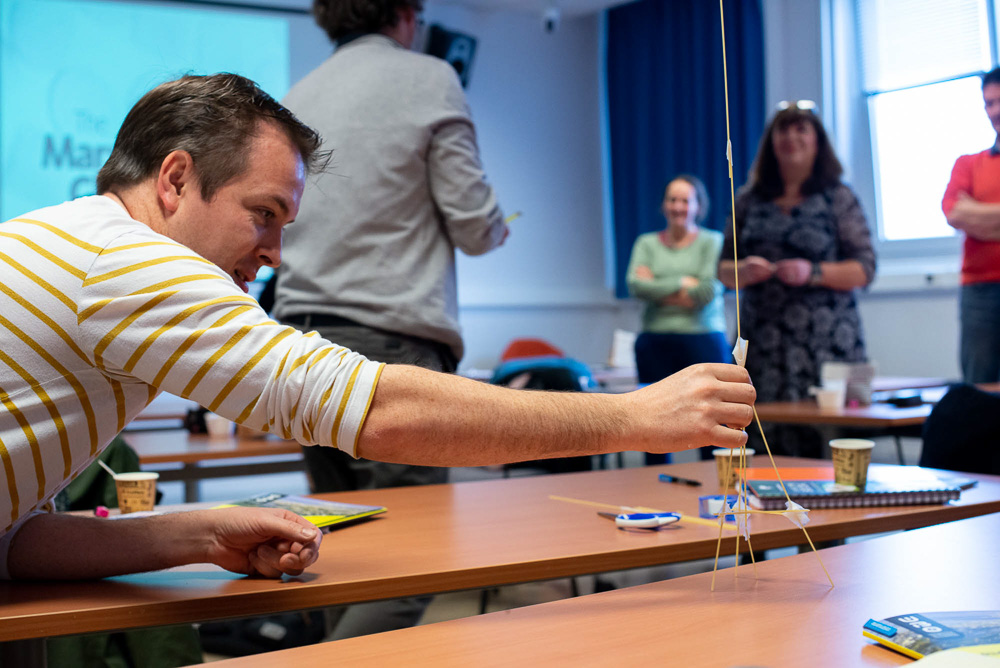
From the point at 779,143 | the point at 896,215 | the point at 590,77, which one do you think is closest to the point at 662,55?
the point at 590,77

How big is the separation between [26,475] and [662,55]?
6.44 m

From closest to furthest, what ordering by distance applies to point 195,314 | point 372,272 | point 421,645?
1. point 421,645
2. point 195,314
3. point 372,272

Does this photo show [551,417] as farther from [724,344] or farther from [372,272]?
[724,344]

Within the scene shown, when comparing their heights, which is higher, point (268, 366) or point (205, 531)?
point (268, 366)

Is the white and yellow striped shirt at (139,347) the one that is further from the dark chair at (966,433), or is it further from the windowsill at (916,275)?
the windowsill at (916,275)

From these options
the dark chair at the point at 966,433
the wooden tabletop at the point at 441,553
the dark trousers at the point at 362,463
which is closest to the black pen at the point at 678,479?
the wooden tabletop at the point at 441,553

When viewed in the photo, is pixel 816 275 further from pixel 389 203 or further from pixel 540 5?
pixel 540 5

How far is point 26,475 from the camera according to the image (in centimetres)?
97

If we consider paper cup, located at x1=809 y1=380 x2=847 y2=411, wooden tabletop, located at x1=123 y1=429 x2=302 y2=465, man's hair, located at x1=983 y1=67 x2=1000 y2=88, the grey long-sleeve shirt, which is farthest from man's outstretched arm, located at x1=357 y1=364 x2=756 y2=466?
man's hair, located at x1=983 y1=67 x2=1000 y2=88

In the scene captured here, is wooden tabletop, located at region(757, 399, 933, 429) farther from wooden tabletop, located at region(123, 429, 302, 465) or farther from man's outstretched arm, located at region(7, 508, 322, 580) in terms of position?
man's outstretched arm, located at region(7, 508, 322, 580)

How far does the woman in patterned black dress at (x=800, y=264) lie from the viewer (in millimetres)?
3172

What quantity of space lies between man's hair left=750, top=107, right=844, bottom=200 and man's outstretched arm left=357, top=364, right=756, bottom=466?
252 centimetres

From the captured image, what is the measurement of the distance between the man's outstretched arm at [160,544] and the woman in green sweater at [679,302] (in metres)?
3.55

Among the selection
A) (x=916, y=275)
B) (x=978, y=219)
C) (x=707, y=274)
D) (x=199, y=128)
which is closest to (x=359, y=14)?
(x=199, y=128)
